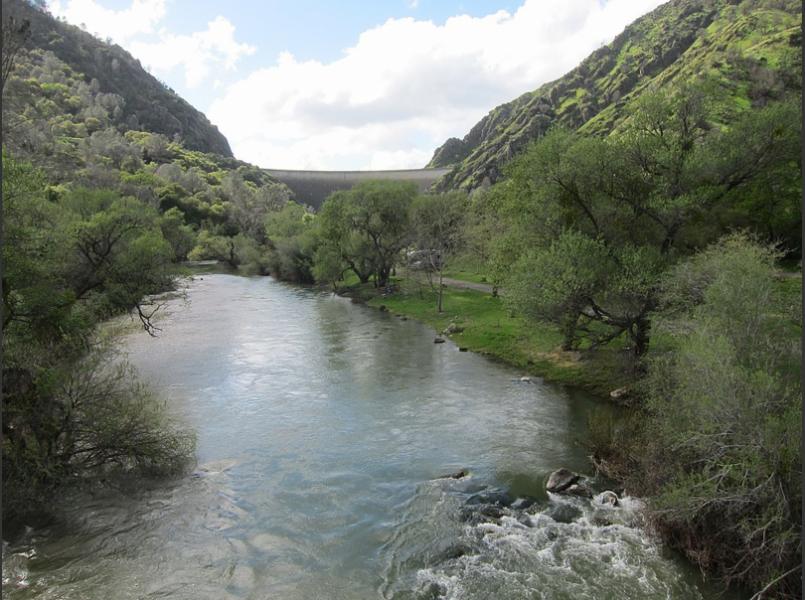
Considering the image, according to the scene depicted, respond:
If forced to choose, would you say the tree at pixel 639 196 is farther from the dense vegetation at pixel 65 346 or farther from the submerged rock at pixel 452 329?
the dense vegetation at pixel 65 346

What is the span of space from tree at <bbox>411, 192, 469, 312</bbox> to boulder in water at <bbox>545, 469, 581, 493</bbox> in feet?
138

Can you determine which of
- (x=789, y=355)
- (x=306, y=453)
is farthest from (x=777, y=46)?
(x=306, y=453)

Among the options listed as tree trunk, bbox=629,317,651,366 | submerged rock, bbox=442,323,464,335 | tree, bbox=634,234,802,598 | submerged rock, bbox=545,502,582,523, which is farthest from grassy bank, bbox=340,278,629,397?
submerged rock, bbox=545,502,582,523

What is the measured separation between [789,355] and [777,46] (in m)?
125

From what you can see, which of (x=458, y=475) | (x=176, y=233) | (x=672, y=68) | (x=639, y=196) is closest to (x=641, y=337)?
(x=639, y=196)

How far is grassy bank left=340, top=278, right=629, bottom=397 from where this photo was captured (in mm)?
31375

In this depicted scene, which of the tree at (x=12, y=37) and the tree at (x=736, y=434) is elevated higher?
the tree at (x=12, y=37)

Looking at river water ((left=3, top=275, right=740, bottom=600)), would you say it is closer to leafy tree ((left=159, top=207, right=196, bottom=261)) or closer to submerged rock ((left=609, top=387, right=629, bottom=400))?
submerged rock ((left=609, top=387, right=629, bottom=400))

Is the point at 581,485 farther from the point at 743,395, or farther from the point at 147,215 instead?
the point at 147,215

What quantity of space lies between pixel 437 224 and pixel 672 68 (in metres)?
118

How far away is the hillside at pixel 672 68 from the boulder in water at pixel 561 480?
295ft

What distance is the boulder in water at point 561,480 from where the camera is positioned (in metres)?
19.8

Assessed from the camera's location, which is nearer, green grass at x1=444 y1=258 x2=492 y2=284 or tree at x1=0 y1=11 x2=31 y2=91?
tree at x1=0 y1=11 x2=31 y2=91

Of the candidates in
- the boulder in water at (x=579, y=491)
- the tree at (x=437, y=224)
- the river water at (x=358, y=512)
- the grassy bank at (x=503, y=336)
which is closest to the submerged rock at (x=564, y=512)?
the river water at (x=358, y=512)
